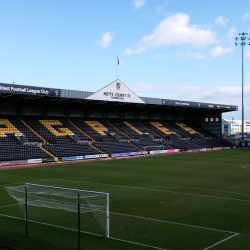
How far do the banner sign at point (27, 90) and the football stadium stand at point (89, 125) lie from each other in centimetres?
10

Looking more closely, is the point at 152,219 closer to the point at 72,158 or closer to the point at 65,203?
the point at 65,203

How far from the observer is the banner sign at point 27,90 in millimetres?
35594

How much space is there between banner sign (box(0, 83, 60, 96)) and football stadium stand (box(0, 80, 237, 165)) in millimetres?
105

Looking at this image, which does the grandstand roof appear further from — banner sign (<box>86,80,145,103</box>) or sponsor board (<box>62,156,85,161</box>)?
sponsor board (<box>62,156,85,161</box>)

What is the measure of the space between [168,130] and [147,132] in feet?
21.6

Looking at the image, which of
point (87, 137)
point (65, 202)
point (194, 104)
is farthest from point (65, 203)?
point (194, 104)

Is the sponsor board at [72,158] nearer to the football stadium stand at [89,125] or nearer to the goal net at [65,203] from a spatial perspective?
the football stadium stand at [89,125]

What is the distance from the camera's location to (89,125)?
53625mm

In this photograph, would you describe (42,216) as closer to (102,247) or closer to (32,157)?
(102,247)

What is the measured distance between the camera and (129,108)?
2340 inches

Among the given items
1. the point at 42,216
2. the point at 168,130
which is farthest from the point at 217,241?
the point at 168,130

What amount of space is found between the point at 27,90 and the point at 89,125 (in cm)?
1767

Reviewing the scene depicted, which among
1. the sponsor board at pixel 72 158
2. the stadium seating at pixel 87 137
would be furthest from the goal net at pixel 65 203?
the sponsor board at pixel 72 158

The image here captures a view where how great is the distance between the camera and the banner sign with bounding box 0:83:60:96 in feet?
117
